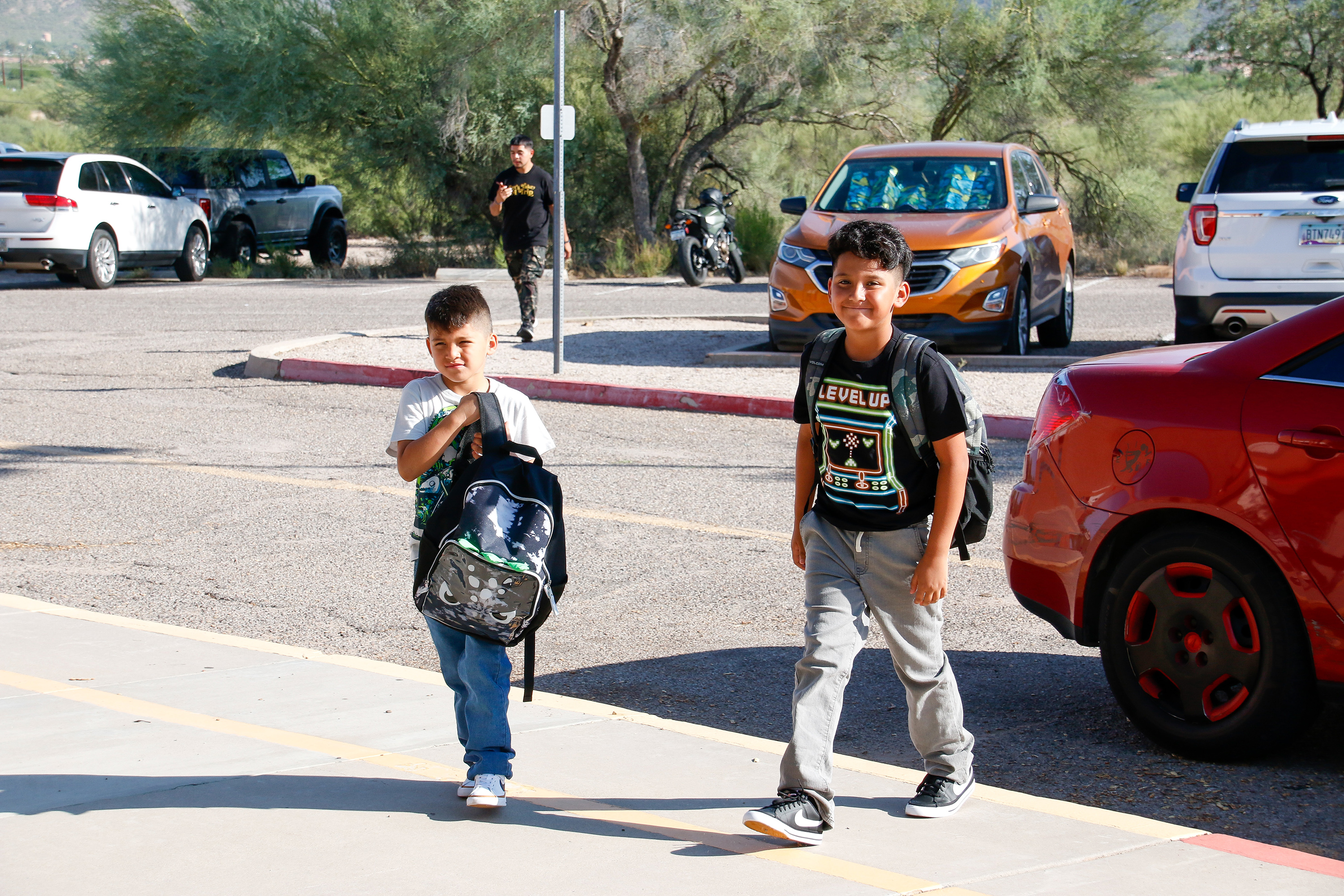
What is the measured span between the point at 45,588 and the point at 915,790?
4017 mm

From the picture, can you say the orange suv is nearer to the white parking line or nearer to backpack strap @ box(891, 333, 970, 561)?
the white parking line

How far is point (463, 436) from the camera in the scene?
3775 millimetres

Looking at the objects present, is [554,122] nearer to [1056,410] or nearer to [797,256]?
[797,256]

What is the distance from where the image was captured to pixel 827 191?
43.9 ft

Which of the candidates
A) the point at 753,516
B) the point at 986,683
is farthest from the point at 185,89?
the point at 986,683

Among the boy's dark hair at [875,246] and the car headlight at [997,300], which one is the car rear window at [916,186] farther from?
the boy's dark hair at [875,246]

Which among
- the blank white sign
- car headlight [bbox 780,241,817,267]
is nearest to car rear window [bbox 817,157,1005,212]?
car headlight [bbox 780,241,817,267]

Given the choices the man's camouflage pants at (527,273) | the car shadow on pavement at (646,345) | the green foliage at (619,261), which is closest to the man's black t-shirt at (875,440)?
the car shadow on pavement at (646,345)

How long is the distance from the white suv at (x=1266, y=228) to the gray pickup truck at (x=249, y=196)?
17033mm

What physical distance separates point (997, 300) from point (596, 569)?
6614 mm

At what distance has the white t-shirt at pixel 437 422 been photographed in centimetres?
376

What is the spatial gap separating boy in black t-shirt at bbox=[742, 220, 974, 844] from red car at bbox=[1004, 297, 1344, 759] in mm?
953

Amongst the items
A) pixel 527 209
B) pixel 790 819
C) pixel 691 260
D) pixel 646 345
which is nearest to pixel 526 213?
pixel 527 209

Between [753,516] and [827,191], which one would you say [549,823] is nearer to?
[753,516]
